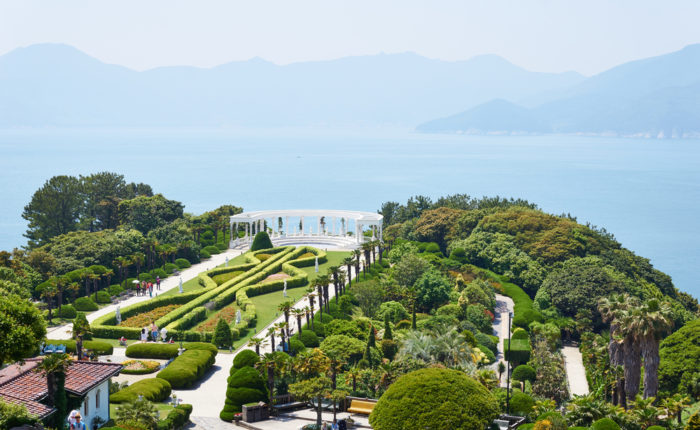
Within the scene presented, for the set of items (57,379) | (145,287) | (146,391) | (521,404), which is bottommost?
(145,287)

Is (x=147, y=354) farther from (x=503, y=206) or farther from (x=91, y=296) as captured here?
(x=503, y=206)

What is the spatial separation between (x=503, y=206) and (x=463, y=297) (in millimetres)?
38284

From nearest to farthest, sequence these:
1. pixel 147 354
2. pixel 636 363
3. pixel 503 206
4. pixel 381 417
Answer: pixel 381 417, pixel 636 363, pixel 147 354, pixel 503 206

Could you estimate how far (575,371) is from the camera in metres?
48.0

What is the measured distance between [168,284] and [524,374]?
35223 mm

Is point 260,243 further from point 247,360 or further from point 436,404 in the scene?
point 436,404

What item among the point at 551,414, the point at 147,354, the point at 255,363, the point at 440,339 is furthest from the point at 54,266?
the point at 551,414

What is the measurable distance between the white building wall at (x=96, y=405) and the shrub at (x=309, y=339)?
17.1 m

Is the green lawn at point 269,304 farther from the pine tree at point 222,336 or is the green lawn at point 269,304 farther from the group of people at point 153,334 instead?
the group of people at point 153,334

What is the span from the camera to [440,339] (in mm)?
40000

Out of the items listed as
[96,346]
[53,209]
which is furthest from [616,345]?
[53,209]

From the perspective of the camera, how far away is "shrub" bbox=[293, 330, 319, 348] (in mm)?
47219

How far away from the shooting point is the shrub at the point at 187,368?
129 feet

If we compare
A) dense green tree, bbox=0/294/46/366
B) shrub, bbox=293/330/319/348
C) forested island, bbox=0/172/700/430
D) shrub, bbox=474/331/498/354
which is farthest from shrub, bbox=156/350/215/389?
shrub, bbox=474/331/498/354
